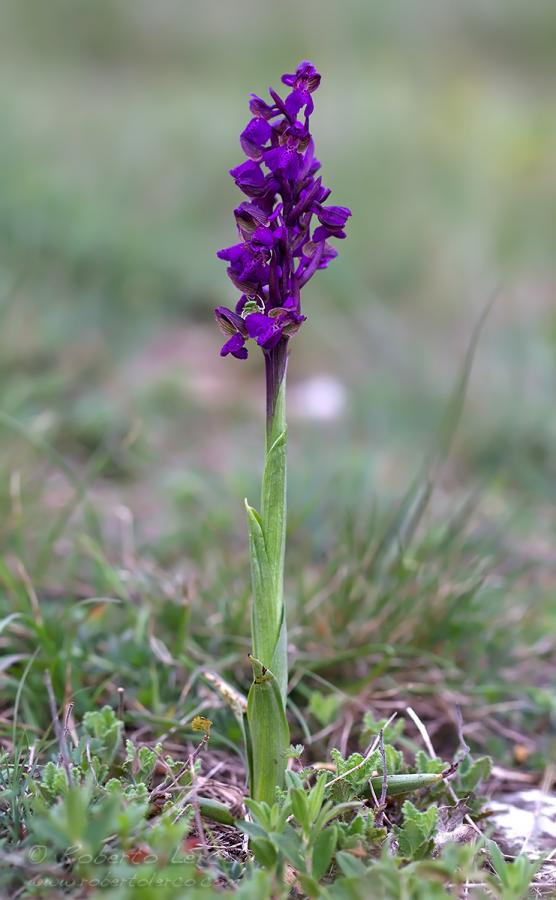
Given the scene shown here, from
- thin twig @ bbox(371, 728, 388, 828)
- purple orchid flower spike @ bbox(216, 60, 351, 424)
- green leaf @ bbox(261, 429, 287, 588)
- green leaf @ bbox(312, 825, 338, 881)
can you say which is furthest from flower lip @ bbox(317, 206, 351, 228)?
green leaf @ bbox(312, 825, 338, 881)

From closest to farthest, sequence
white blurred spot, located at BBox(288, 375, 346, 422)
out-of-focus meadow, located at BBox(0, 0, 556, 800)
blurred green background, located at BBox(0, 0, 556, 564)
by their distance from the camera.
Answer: out-of-focus meadow, located at BBox(0, 0, 556, 800), blurred green background, located at BBox(0, 0, 556, 564), white blurred spot, located at BBox(288, 375, 346, 422)

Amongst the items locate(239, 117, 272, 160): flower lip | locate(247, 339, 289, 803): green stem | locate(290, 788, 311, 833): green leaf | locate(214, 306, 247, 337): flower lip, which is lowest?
locate(290, 788, 311, 833): green leaf

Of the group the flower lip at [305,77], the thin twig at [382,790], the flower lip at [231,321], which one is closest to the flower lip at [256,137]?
the flower lip at [305,77]

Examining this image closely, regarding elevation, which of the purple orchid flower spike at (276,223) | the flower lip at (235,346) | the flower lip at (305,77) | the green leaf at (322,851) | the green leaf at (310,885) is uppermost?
the flower lip at (305,77)

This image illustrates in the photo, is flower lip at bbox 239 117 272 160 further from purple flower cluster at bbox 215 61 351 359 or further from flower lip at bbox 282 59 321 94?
flower lip at bbox 282 59 321 94

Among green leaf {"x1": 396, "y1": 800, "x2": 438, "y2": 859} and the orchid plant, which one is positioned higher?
the orchid plant

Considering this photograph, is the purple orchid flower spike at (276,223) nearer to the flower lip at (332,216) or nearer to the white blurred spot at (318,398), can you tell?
the flower lip at (332,216)

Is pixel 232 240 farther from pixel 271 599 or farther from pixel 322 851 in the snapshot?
pixel 322 851

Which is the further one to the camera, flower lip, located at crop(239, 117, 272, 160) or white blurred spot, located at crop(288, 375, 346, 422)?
white blurred spot, located at crop(288, 375, 346, 422)
